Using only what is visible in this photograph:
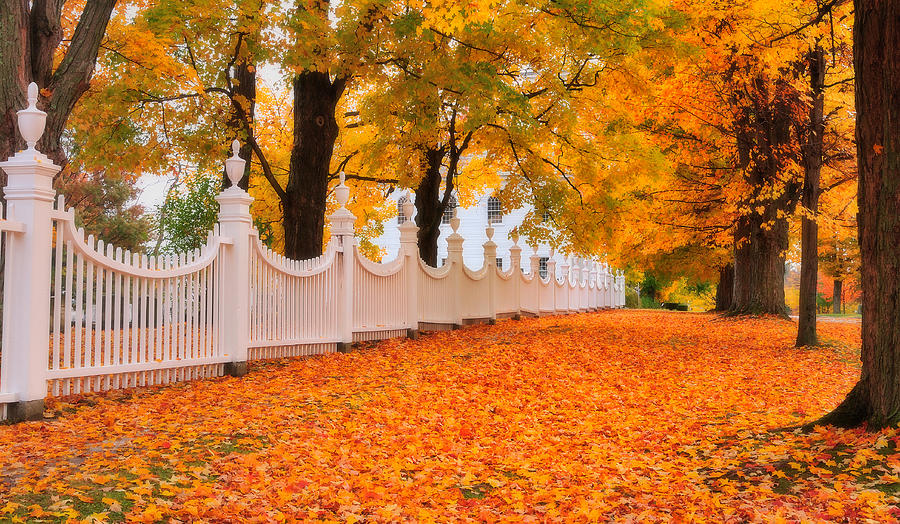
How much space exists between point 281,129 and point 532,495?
20330 mm

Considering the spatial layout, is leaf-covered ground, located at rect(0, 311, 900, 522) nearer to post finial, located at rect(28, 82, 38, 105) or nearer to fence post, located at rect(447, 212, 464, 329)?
post finial, located at rect(28, 82, 38, 105)

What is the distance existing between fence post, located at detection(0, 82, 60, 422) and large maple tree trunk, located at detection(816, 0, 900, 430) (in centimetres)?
609

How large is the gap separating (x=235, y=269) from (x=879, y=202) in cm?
638

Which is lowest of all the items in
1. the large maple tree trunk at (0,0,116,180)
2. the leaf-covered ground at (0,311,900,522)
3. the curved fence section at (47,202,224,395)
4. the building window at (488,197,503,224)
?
the leaf-covered ground at (0,311,900,522)

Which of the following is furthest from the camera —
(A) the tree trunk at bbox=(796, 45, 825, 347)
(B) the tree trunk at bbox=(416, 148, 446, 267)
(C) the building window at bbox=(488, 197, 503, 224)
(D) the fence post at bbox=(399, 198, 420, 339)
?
(C) the building window at bbox=(488, 197, 503, 224)

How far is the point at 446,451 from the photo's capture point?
6.25m

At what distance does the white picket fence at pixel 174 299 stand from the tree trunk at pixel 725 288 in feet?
59.6

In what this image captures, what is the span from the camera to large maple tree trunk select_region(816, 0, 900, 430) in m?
5.43

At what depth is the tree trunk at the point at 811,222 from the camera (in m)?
12.6

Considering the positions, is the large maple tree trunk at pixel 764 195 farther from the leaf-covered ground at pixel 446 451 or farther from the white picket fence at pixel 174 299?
the white picket fence at pixel 174 299

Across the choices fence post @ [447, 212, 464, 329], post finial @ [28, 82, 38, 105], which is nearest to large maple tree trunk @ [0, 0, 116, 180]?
post finial @ [28, 82, 38, 105]

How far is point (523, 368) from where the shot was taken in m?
10.6

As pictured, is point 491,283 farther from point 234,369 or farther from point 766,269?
point 234,369

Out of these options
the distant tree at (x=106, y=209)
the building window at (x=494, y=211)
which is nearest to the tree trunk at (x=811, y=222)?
the distant tree at (x=106, y=209)
